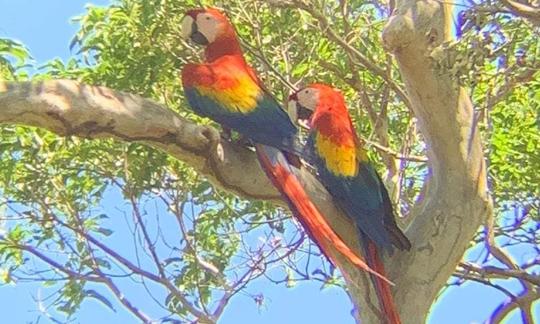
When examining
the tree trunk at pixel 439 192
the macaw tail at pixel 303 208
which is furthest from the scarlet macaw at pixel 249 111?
the tree trunk at pixel 439 192

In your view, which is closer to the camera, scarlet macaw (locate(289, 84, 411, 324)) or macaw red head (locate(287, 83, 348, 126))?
scarlet macaw (locate(289, 84, 411, 324))

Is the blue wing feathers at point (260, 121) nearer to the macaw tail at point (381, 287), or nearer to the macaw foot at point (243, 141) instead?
the macaw foot at point (243, 141)

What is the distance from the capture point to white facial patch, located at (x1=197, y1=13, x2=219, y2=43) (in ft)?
8.05

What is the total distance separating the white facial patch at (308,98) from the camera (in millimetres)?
2381

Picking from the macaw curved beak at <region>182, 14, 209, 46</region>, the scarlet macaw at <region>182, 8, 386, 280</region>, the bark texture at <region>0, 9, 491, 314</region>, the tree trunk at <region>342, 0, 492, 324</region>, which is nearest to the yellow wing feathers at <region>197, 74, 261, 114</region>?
the scarlet macaw at <region>182, 8, 386, 280</region>

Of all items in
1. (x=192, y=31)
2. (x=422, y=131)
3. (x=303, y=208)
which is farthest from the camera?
(x=192, y=31)

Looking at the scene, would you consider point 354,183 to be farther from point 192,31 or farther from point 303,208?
point 192,31

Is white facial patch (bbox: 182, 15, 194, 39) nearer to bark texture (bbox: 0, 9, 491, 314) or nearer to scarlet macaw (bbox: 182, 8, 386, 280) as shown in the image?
scarlet macaw (bbox: 182, 8, 386, 280)

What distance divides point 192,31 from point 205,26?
0.17 ft

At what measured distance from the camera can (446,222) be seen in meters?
2.29

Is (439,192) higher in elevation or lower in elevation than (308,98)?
lower

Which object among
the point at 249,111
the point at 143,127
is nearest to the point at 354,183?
the point at 249,111

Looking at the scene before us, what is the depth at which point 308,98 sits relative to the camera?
2.40 m

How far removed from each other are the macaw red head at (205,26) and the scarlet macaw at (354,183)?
1.06ft
